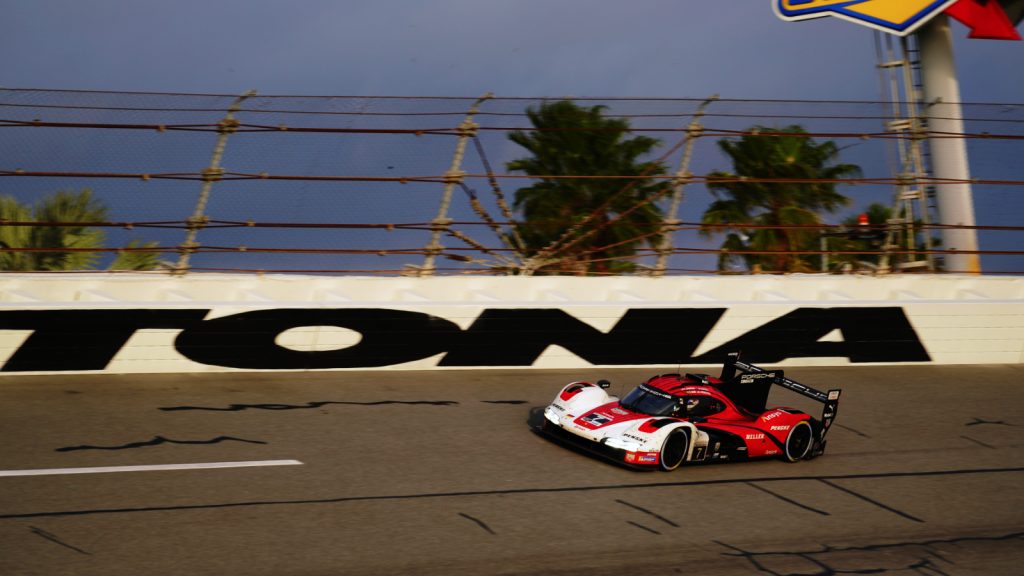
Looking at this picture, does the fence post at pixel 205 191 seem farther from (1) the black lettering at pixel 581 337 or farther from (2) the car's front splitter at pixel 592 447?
(2) the car's front splitter at pixel 592 447

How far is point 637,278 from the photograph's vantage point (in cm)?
1465

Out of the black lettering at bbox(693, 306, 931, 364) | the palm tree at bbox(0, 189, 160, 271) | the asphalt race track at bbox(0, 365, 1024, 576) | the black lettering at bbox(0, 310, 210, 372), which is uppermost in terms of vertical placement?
the palm tree at bbox(0, 189, 160, 271)

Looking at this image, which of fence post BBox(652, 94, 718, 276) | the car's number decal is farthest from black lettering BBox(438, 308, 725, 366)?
the car's number decal

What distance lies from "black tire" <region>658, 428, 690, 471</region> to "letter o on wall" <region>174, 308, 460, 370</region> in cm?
429

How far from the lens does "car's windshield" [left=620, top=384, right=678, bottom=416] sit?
10.3 metres

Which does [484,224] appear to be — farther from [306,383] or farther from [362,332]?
[306,383]

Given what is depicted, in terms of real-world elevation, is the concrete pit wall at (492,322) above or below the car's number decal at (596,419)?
above

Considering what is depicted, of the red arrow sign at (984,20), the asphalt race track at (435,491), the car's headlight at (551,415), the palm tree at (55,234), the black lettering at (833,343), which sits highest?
the red arrow sign at (984,20)

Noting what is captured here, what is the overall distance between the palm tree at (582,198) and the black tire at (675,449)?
16.1 ft

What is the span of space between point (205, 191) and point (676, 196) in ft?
21.2

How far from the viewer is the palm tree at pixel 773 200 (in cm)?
1512

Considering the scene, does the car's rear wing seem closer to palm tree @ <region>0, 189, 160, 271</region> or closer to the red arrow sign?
palm tree @ <region>0, 189, 160, 271</region>

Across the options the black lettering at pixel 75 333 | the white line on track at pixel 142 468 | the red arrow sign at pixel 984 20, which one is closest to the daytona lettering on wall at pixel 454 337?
the black lettering at pixel 75 333

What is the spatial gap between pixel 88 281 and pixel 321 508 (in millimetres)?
6045
